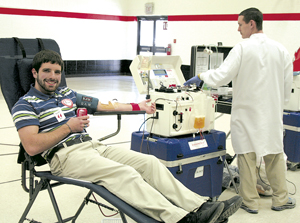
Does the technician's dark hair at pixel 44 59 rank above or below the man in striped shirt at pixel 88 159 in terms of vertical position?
above

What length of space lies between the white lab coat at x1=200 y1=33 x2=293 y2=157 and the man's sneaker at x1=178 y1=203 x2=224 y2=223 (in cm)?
103

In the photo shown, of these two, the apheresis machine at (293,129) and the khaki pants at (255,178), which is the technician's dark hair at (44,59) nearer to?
the khaki pants at (255,178)

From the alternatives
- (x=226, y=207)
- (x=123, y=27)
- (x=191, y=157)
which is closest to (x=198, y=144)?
(x=191, y=157)

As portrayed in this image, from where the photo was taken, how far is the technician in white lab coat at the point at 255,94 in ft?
8.38

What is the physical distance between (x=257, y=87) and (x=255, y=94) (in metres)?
0.05

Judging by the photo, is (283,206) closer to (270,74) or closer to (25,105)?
(270,74)

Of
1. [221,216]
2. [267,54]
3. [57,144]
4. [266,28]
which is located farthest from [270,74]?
[266,28]

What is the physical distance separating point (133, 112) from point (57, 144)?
22.1 inches

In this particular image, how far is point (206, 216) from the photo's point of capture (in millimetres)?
1688

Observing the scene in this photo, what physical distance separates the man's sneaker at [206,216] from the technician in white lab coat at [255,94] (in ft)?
3.38

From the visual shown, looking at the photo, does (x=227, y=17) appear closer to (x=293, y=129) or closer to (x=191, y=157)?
(x=293, y=129)

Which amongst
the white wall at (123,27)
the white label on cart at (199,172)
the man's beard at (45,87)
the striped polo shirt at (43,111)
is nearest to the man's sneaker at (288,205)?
the white label on cart at (199,172)

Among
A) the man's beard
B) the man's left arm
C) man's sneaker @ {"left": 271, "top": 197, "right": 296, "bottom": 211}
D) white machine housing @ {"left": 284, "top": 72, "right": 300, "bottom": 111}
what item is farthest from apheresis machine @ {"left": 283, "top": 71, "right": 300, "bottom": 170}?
the man's beard

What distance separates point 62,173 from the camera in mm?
1913
